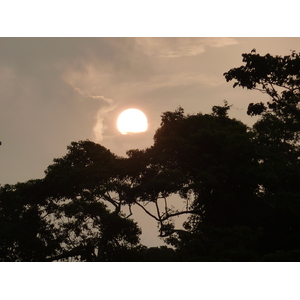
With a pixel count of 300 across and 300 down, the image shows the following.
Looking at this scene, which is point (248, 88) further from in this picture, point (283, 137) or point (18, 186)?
point (18, 186)

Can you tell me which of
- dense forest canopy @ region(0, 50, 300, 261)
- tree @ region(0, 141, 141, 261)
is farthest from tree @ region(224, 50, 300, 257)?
tree @ region(0, 141, 141, 261)

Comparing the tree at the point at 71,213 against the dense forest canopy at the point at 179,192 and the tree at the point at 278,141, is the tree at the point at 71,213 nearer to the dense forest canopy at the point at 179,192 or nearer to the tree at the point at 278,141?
the dense forest canopy at the point at 179,192

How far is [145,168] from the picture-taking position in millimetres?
22125

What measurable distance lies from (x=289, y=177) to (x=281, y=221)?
215 centimetres

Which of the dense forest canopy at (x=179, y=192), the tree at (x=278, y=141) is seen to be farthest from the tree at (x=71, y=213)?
the tree at (x=278, y=141)

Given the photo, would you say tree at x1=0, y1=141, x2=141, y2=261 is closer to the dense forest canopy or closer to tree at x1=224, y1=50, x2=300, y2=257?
the dense forest canopy

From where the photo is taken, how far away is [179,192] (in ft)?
71.4

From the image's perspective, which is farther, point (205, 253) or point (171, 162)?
point (171, 162)

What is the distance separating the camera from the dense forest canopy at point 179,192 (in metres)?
18.5

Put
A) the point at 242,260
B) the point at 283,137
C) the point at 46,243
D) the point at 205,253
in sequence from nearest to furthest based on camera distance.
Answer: the point at 242,260
the point at 205,253
the point at 283,137
the point at 46,243

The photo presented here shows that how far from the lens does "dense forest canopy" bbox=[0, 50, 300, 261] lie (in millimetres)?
18531

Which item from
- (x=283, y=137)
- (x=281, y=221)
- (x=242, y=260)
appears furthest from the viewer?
(x=281, y=221)

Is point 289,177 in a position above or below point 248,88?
below

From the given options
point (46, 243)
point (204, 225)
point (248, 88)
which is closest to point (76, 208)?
point (46, 243)
